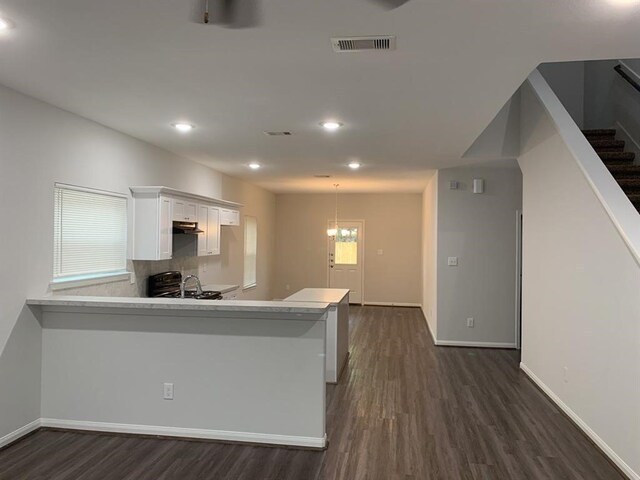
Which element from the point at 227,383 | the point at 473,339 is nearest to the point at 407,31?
the point at 227,383

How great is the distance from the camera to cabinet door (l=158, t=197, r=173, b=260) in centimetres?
465

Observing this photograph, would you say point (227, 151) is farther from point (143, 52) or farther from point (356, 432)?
point (356, 432)

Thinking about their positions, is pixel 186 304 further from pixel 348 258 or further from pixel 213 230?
pixel 348 258

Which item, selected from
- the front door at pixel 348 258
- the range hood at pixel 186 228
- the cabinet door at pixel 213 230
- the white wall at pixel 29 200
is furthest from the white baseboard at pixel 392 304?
the white wall at pixel 29 200

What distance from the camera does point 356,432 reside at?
355cm

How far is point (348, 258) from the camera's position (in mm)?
10492

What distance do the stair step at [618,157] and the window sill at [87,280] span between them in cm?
524

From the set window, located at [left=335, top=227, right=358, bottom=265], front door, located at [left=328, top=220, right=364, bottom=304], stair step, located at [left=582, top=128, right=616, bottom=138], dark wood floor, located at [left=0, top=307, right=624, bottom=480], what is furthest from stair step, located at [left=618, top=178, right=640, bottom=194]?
window, located at [left=335, top=227, right=358, bottom=265]

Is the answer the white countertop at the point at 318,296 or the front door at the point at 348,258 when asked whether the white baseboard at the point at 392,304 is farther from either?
the white countertop at the point at 318,296

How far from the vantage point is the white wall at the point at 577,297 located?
2.97 meters

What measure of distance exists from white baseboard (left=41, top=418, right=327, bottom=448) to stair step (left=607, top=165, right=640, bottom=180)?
3910 millimetres

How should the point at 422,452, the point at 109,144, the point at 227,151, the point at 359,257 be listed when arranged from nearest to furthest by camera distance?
the point at 422,452 < the point at 109,144 < the point at 227,151 < the point at 359,257

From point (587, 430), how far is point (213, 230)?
4.73 meters

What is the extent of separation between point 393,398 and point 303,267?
21.0ft
